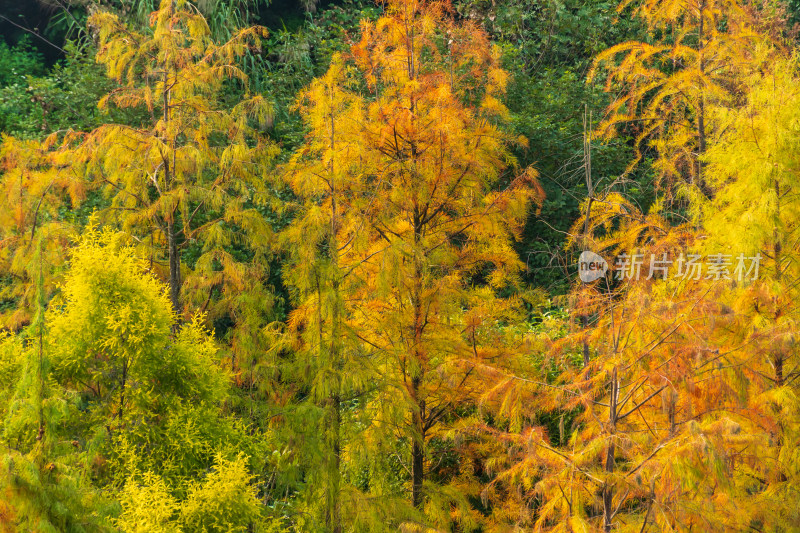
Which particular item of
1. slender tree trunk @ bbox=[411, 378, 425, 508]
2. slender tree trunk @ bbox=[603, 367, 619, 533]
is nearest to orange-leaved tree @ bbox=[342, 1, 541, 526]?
slender tree trunk @ bbox=[411, 378, 425, 508]

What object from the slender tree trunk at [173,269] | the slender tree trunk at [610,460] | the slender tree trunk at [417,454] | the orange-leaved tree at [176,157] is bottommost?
the slender tree trunk at [417,454]

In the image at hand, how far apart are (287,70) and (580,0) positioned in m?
6.17

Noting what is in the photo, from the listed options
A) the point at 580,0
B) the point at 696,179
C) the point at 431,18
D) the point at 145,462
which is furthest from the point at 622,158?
the point at 145,462

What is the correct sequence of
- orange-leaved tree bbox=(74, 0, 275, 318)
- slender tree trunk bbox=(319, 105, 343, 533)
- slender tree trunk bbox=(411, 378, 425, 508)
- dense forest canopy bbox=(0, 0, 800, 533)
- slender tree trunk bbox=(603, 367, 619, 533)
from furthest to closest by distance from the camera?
orange-leaved tree bbox=(74, 0, 275, 318) < slender tree trunk bbox=(411, 378, 425, 508) < slender tree trunk bbox=(319, 105, 343, 533) < dense forest canopy bbox=(0, 0, 800, 533) < slender tree trunk bbox=(603, 367, 619, 533)

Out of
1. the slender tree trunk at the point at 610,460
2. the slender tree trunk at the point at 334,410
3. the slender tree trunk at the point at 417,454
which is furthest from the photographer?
the slender tree trunk at the point at 417,454

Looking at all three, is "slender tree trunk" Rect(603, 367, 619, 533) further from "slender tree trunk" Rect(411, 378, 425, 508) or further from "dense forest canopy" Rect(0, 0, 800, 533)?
"slender tree trunk" Rect(411, 378, 425, 508)

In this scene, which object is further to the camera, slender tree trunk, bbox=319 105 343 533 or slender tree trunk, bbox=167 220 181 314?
slender tree trunk, bbox=167 220 181 314

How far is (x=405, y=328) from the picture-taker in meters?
7.14

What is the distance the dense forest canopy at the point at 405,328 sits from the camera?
480 cm

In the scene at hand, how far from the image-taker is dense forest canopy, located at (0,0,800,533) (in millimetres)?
4801

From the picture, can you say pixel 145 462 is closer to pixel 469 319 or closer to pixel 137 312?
pixel 137 312

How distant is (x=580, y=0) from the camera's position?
16.4 m

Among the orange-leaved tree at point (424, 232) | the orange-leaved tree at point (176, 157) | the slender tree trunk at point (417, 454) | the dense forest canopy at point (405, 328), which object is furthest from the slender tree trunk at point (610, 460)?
the orange-leaved tree at point (176, 157)

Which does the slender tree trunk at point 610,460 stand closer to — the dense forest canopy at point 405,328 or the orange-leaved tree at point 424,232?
the dense forest canopy at point 405,328
